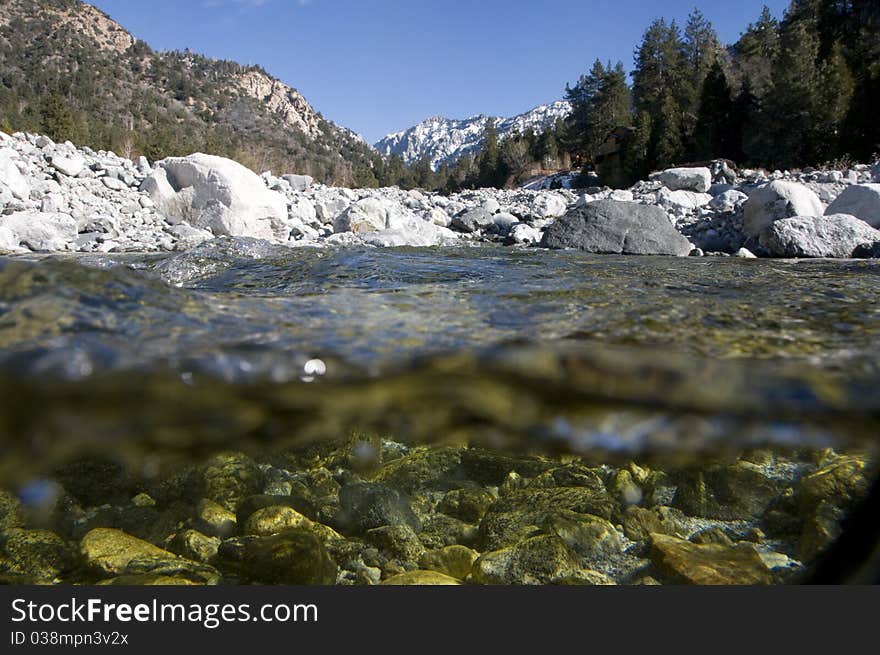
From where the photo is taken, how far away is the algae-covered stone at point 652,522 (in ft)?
6.98

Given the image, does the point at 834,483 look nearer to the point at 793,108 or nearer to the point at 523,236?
the point at 523,236

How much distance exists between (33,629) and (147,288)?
3.53 ft

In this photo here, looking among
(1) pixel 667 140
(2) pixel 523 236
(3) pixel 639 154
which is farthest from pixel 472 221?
(3) pixel 639 154

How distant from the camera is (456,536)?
2148 millimetres

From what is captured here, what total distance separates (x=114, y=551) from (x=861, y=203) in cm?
1065

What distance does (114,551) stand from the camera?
6.10ft

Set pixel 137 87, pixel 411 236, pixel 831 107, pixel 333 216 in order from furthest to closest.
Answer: pixel 137 87 < pixel 831 107 < pixel 333 216 < pixel 411 236

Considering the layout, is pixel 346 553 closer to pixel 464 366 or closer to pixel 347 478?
pixel 347 478

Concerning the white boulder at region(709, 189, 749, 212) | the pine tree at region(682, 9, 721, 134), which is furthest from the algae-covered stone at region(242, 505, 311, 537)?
the pine tree at region(682, 9, 721, 134)

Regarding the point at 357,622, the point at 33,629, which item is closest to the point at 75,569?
the point at 33,629

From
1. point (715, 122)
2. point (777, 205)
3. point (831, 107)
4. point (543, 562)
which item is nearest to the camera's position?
point (543, 562)

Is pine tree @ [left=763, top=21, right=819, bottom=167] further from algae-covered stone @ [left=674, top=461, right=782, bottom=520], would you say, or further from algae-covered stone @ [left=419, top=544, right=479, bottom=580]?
algae-covered stone @ [left=419, top=544, right=479, bottom=580]

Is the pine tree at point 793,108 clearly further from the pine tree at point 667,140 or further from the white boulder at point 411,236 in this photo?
the white boulder at point 411,236

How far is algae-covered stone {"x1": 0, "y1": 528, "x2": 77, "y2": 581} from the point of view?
6.05 feet
